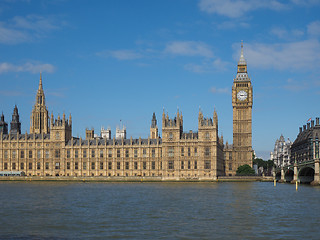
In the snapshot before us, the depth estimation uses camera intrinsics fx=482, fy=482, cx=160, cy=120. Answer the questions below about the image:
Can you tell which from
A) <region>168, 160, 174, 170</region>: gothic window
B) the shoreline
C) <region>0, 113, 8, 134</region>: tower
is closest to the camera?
the shoreline

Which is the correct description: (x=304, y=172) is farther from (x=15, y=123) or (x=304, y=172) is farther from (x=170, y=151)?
(x=15, y=123)

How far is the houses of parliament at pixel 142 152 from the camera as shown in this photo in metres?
141

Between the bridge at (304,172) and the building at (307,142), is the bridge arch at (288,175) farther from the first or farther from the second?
the building at (307,142)

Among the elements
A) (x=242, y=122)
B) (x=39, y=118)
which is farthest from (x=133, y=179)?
(x=39, y=118)

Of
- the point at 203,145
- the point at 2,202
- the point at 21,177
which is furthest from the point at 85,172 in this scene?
the point at 2,202

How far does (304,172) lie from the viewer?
126 metres

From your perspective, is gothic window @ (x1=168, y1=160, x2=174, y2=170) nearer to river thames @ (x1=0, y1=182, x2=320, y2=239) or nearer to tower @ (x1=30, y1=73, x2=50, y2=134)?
tower @ (x1=30, y1=73, x2=50, y2=134)

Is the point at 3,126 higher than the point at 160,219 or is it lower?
higher

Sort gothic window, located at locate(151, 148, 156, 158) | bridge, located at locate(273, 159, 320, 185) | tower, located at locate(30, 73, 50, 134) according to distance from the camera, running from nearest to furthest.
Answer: bridge, located at locate(273, 159, 320, 185), gothic window, located at locate(151, 148, 156, 158), tower, located at locate(30, 73, 50, 134)

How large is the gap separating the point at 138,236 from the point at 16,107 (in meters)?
156

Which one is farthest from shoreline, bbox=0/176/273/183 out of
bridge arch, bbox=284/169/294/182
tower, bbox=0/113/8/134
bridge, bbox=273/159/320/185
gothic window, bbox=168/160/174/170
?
tower, bbox=0/113/8/134

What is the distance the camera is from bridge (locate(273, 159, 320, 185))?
332ft

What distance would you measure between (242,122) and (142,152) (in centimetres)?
3901


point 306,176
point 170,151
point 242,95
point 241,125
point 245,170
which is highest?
point 242,95
